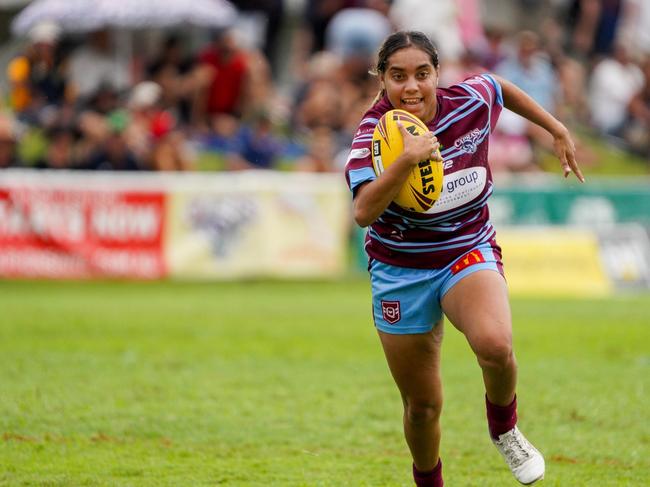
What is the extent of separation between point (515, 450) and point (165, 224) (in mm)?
12031

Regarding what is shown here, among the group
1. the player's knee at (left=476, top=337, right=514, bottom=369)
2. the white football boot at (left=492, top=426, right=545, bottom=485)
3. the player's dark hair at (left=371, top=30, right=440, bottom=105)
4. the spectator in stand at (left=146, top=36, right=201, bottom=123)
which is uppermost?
the player's dark hair at (left=371, top=30, right=440, bottom=105)

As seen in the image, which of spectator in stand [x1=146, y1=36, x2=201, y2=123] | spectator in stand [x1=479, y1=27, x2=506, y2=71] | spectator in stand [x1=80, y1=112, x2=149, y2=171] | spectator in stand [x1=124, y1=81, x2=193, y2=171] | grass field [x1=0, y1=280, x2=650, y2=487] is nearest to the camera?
grass field [x1=0, y1=280, x2=650, y2=487]

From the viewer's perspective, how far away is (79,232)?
1698cm

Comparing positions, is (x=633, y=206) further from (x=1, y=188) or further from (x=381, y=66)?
(x=381, y=66)

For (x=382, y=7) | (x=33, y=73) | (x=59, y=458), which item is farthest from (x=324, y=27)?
(x=59, y=458)

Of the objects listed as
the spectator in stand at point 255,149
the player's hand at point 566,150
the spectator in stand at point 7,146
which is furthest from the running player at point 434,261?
the spectator in stand at point 255,149

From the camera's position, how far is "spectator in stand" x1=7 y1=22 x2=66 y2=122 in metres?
18.3

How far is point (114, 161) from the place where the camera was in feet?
58.4

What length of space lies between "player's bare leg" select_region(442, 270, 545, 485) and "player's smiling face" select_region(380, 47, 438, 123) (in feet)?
2.62

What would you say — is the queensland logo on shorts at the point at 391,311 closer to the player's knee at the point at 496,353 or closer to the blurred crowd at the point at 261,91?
the player's knee at the point at 496,353

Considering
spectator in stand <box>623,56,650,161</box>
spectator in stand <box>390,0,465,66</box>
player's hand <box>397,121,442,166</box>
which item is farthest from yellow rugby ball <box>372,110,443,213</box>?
spectator in stand <box>623,56,650,161</box>

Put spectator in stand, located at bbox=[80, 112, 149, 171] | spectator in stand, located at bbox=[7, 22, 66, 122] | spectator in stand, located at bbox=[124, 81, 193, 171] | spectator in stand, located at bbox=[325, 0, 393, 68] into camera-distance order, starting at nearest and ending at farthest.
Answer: spectator in stand, located at bbox=[80, 112, 149, 171]
spectator in stand, located at bbox=[124, 81, 193, 171]
spectator in stand, located at bbox=[7, 22, 66, 122]
spectator in stand, located at bbox=[325, 0, 393, 68]

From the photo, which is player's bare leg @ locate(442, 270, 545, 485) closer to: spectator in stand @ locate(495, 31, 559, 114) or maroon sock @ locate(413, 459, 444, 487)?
maroon sock @ locate(413, 459, 444, 487)

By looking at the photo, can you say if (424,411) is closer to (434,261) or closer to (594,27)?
(434,261)
